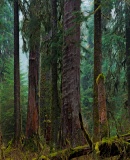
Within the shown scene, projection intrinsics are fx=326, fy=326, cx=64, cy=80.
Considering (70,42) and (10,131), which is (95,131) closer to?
(70,42)

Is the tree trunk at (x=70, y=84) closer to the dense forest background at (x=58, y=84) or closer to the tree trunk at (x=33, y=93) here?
the dense forest background at (x=58, y=84)

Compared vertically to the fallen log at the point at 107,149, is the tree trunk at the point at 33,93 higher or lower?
higher

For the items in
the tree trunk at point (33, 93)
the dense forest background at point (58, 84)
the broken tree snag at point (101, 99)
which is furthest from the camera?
the tree trunk at point (33, 93)

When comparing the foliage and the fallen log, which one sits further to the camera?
the foliage

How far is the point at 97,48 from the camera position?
6629 millimetres

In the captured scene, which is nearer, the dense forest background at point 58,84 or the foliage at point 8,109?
the dense forest background at point 58,84

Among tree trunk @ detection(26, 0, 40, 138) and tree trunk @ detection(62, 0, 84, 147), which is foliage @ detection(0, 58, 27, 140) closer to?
tree trunk @ detection(26, 0, 40, 138)

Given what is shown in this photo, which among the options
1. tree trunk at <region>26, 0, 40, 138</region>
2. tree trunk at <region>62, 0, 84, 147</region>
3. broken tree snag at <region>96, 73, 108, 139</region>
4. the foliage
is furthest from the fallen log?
the foliage

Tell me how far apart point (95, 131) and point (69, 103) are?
235cm

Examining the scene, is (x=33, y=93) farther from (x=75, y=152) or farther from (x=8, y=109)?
(x=75, y=152)

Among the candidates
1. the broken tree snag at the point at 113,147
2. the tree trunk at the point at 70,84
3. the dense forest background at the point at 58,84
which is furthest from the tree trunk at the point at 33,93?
the broken tree snag at the point at 113,147

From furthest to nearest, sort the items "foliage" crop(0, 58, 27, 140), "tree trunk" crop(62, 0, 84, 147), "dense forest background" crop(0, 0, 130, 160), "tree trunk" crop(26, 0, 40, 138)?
"foliage" crop(0, 58, 27, 140) → "tree trunk" crop(26, 0, 40, 138) → "tree trunk" crop(62, 0, 84, 147) → "dense forest background" crop(0, 0, 130, 160)

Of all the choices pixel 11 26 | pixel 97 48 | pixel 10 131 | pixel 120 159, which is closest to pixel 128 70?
pixel 10 131

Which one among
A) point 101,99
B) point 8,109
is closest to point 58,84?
point 8,109
